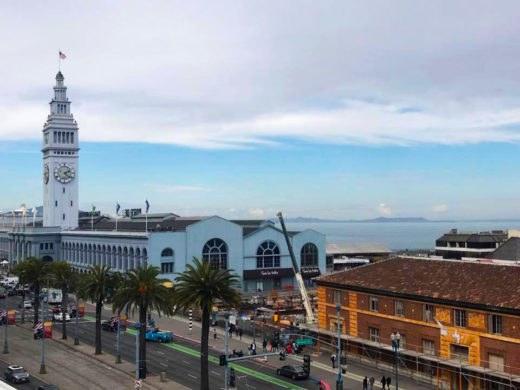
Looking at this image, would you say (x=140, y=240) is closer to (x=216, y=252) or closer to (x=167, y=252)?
(x=167, y=252)

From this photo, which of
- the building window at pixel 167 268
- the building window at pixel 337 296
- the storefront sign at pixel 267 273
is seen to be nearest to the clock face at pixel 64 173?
the building window at pixel 167 268

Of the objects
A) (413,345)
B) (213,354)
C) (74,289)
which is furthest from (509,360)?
(74,289)

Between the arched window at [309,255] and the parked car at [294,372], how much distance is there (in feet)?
233

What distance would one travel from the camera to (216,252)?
115 m

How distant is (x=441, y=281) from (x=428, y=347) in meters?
6.09

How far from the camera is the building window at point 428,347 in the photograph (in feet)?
176

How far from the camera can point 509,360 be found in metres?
47.4

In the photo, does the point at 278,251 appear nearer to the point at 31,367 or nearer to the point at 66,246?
the point at 66,246

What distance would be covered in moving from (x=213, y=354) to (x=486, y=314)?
28802 millimetres

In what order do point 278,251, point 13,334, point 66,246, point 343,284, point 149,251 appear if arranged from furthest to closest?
→ point 66,246 < point 278,251 < point 149,251 < point 13,334 < point 343,284

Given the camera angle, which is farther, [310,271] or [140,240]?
[310,271]

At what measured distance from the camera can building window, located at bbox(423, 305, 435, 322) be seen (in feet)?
176

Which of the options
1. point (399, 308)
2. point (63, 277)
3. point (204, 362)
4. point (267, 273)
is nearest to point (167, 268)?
point (267, 273)

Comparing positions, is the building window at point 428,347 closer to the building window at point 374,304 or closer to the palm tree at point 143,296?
the building window at point 374,304
